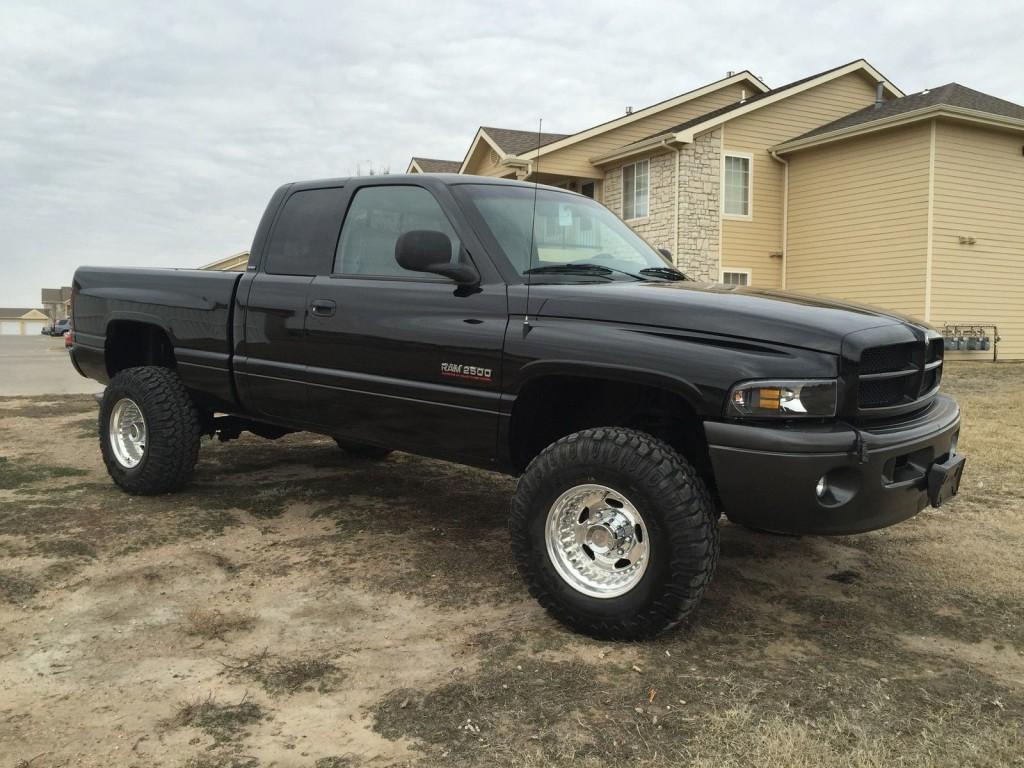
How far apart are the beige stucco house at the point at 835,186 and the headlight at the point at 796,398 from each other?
13.2m

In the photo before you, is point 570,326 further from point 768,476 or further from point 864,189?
point 864,189

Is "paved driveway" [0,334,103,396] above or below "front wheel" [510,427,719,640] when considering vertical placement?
below

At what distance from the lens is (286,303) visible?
4715 millimetres

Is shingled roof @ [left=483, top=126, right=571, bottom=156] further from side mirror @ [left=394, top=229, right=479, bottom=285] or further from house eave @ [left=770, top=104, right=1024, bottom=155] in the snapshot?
side mirror @ [left=394, top=229, right=479, bottom=285]

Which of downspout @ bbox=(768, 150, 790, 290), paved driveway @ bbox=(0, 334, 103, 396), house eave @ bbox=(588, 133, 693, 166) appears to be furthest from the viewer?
downspout @ bbox=(768, 150, 790, 290)

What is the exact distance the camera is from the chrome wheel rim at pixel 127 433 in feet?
18.5

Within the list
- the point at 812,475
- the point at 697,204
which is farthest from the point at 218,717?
the point at 697,204

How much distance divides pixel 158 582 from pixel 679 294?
272cm

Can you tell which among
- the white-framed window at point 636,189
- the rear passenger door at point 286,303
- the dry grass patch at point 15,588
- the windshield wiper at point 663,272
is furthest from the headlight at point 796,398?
the white-framed window at point 636,189

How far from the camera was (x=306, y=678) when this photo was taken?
3035mm

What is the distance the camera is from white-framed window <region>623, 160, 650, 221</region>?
20609mm

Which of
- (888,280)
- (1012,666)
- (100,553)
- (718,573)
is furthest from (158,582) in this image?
(888,280)

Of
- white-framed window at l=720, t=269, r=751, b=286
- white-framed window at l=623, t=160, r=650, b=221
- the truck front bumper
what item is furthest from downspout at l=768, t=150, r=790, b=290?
the truck front bumper

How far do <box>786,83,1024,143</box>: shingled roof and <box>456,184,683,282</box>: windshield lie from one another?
14.7 metres
